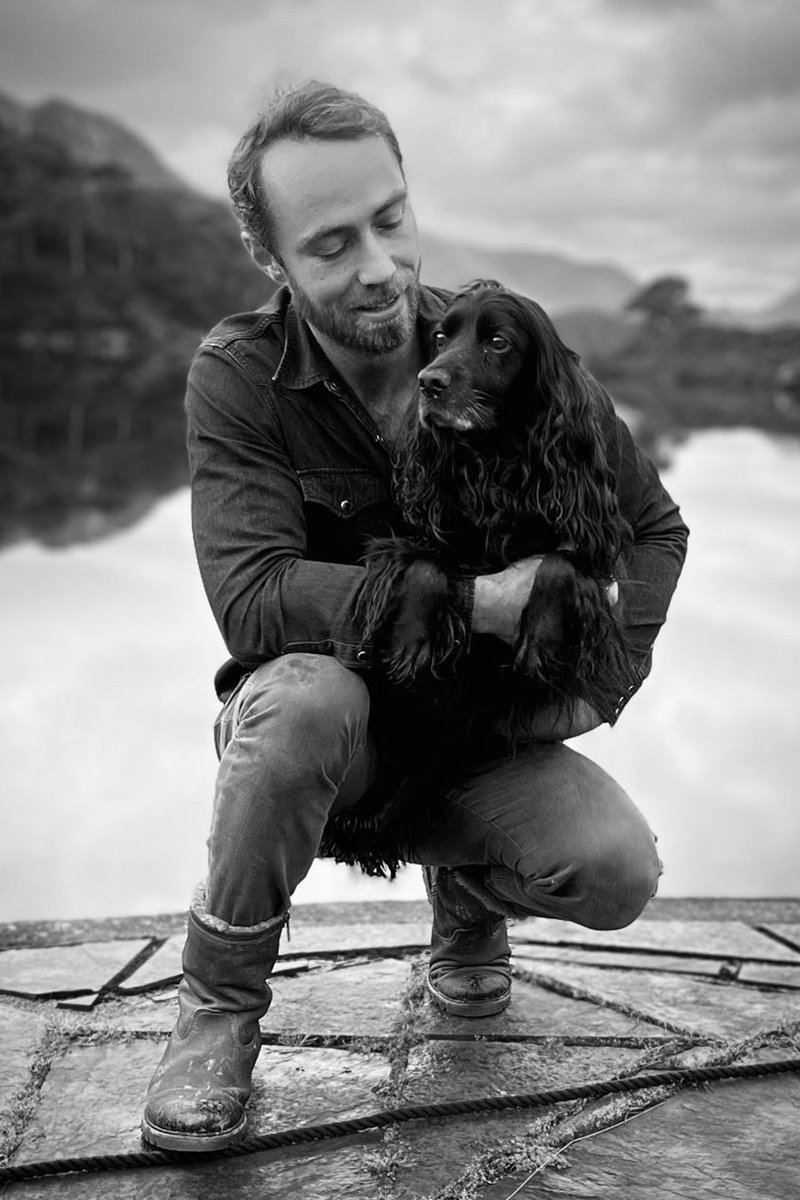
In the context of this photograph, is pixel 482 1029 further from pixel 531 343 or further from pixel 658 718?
pixel 658 718

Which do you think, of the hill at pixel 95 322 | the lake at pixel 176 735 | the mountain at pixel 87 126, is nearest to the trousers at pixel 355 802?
the lake at pixel 176 735

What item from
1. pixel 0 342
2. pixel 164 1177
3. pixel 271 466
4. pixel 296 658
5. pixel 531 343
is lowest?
pixel 164 1177

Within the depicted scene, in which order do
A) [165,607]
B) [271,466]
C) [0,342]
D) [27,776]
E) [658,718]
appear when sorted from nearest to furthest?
[271,466] → [27,776] → [658,718] → [165,607] → [0,342]

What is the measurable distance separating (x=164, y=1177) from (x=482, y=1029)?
744 millimetres

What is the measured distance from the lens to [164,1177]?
197cm

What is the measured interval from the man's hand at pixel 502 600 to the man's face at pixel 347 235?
54cm

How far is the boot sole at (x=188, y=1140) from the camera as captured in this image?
202cm

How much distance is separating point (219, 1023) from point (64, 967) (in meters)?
0.84

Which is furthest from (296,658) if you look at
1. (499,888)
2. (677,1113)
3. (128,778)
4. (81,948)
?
(128,778)

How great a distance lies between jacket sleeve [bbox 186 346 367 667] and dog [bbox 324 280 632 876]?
0.06 m

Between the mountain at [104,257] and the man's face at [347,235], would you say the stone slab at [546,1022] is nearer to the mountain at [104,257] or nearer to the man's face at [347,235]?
the man's face at [347,235]

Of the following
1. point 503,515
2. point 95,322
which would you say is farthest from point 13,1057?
point 95,322

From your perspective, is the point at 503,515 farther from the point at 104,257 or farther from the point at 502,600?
the point at 104,257

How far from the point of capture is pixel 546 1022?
256 cm
